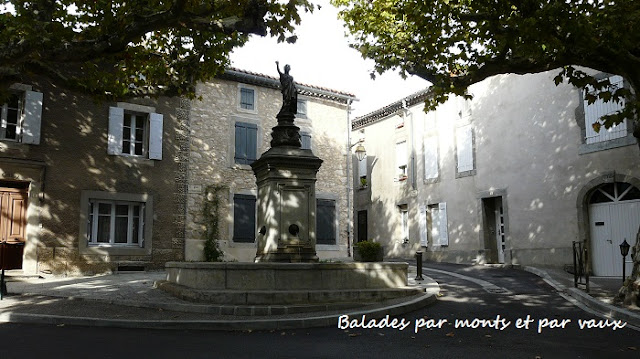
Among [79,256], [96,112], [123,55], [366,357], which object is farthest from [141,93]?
[366,357]

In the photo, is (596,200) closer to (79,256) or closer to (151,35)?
(151,35)

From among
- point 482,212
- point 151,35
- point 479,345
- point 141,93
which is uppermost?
point 151,35

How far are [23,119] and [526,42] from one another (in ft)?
43.3

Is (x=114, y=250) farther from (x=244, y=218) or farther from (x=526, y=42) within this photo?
(x=526, y=42)

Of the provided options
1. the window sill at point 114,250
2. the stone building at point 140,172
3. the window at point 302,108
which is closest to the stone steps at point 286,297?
the stone building at point 140,172

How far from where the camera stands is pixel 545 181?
16984 mm

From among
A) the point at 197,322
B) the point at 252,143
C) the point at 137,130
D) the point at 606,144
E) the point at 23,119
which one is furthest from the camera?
the point at 252,143

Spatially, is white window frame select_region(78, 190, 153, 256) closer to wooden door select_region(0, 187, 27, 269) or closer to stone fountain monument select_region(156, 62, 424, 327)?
wooden door select_region(0, 187, 27, 269)

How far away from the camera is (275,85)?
20.2 m

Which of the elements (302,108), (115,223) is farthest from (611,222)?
(115,223)

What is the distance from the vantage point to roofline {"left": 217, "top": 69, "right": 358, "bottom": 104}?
19297 millimetres

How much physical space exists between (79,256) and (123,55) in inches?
278

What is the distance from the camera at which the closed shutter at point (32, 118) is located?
1482 cm

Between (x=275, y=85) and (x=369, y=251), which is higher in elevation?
(x=275, y=85)
